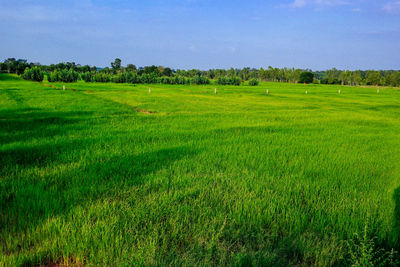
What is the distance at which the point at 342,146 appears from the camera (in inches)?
304

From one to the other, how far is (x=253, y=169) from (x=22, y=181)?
423 centimetres

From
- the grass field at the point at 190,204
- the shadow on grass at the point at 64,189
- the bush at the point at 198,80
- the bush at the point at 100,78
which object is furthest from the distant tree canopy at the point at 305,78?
the shadow on grass at the point at 64,189

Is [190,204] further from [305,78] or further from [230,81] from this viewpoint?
[305,78]

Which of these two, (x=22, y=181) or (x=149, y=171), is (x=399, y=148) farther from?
(x=22, y=181)

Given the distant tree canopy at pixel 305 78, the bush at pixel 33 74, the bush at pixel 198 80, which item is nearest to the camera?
the bush at pixel 33 74

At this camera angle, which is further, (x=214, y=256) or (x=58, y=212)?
(x=58, y=212)

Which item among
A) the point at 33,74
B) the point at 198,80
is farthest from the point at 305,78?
the point at 33,74

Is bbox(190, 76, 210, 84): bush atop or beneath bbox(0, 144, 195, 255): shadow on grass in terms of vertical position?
atop

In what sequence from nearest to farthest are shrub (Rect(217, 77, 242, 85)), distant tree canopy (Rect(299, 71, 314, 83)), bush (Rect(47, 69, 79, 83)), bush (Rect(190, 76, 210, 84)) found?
bush (Rect(47, 69, 79, 83)), bush (Rect(190, 76, 210, 84)), shrub (Rect(217, 77, 242, 85)), distant tree canopy (Rect(299, 71, 314, 83))

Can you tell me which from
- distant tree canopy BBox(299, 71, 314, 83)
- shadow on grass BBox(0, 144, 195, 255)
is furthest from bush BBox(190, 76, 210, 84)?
shadow on grass BBox(0, 144, 195, 255)

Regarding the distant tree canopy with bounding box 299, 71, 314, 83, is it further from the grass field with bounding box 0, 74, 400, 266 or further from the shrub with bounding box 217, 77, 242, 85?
the grass field with bounding box 0, 74, 400, 266

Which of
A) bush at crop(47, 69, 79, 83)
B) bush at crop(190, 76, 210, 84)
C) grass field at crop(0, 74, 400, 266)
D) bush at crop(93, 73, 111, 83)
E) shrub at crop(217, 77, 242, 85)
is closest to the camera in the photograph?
grass field at crop(0, 74, 400, 266)

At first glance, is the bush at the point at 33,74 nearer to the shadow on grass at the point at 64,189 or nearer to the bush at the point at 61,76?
the bush at the point at 61,76

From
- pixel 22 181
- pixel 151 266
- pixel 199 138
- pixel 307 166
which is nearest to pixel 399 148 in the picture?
pixel 307 166
